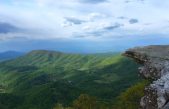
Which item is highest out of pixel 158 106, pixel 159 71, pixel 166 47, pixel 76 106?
Result: pixel 166 47

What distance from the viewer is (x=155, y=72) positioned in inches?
1834

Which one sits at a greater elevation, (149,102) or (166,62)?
(166,62)

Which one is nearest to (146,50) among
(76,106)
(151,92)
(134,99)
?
(151,92)

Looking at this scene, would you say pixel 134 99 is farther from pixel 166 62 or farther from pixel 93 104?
pixel 166 62

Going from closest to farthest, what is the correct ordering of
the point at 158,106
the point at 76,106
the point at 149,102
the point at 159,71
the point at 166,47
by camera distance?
the point at 158,106 → the point at 149,102 → the point at 159,71 → the point at 166,47 → the point at 76,106

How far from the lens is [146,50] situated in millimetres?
51250

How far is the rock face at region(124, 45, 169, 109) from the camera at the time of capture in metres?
37.5

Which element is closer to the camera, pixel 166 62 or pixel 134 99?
pixel 166 62

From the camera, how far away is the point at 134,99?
103750 mm

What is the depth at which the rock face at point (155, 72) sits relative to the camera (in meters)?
37.5

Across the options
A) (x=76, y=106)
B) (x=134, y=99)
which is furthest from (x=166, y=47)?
(x=76, y=106)

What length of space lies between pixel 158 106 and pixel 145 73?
12090 mm

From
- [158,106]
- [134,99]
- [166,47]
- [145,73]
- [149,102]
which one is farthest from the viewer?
[134,99]

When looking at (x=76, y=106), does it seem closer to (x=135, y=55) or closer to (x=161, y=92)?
(x=135, y=55)
